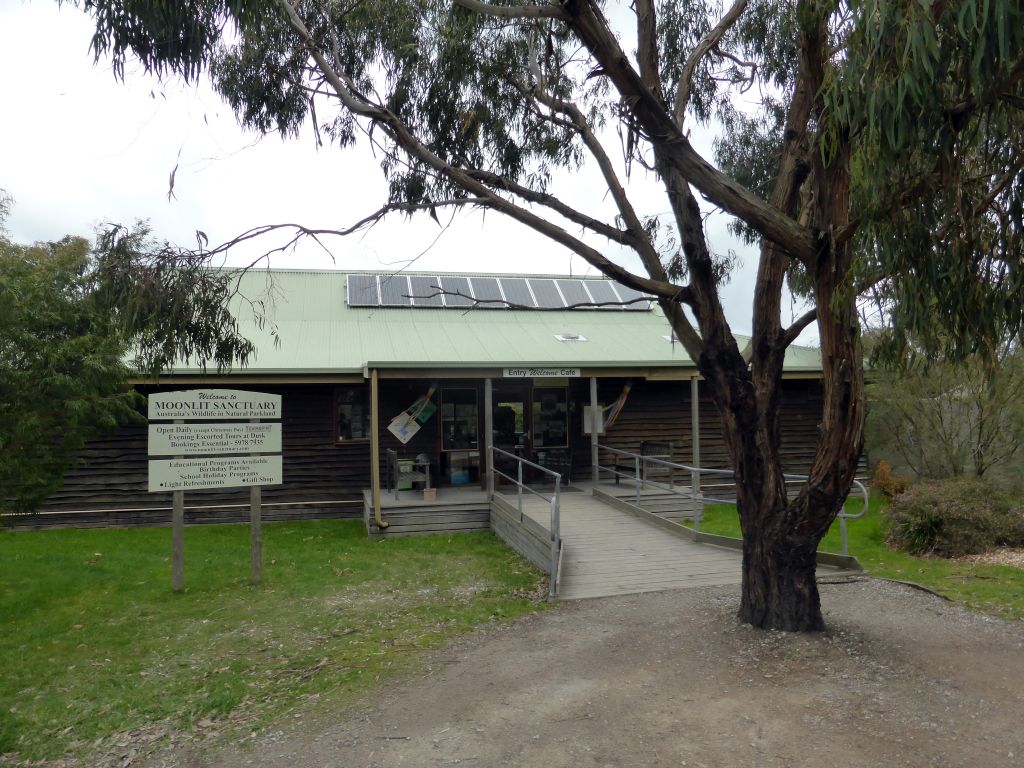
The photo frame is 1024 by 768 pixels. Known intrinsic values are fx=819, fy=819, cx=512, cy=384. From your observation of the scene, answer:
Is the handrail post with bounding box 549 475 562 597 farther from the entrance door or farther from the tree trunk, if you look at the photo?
the entrance door

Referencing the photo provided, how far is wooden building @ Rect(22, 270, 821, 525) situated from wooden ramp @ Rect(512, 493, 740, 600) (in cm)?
283

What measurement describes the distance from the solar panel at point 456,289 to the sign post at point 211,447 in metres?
8.20

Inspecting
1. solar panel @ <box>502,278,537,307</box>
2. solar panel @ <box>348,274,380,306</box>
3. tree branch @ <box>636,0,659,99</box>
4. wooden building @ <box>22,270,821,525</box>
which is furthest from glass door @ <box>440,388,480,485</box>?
tree branch @ <box>636,0,659,99</box>

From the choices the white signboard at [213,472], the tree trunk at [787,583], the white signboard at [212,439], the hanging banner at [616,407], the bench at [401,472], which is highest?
the hanging banner at [616,407]

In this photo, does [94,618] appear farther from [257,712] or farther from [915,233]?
[915,233]

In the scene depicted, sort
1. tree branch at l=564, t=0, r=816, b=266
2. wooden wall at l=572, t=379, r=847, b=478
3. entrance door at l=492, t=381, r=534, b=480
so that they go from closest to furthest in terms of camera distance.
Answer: tree branch at l=564, t=0, r=816, b=266 < entrance door at l=492, t=381, r=534, b=480 < wooden wall at l=572, t=379, r=847, b=478

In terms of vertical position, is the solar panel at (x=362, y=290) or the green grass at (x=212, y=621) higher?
the solar panel at (x=362, y=290)

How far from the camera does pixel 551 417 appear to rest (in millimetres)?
16266

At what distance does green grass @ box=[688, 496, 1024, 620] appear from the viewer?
820 centimetres

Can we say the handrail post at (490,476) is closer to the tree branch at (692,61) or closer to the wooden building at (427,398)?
the wooden building at (427,398)

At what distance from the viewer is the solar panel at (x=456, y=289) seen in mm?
18600

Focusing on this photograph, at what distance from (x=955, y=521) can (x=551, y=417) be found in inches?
298

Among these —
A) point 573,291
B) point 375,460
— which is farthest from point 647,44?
point 573,291

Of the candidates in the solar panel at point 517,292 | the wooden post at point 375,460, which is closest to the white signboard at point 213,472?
the wooden post at point 375,460
